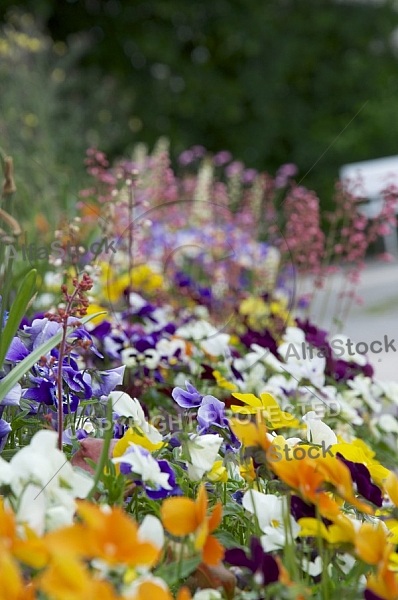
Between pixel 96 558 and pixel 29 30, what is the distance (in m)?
6.56

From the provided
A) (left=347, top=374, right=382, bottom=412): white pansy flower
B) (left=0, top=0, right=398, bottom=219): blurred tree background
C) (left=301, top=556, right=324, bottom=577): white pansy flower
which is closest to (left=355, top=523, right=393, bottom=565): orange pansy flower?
(left=301, top=556, right=324, bottom=577): white pansy flower

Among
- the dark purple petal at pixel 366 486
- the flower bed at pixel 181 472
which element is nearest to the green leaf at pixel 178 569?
the flower bed at pixel 181 472

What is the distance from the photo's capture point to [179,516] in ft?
2.13

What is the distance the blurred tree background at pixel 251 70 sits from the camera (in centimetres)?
1102

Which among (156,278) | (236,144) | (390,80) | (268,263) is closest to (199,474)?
(156,278)

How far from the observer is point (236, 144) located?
37.4 ft

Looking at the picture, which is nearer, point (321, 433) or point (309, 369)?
point (321, 433)

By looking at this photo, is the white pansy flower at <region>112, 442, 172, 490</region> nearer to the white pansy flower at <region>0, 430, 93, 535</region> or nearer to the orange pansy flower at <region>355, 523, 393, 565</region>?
the white pansy flower at <region>0, 430, 93, 535</region>

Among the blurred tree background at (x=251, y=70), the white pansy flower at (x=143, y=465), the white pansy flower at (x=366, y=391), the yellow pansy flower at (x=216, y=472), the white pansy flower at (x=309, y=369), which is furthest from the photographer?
the blurred tree background at (x=251, y=70)

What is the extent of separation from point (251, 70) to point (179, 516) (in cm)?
1136

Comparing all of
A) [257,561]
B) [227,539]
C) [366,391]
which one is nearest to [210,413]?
[227,539]

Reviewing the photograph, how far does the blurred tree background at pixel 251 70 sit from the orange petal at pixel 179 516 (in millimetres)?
10015

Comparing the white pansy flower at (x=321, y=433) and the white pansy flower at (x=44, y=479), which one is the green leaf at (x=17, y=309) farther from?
the white pansy flower at (x=321, y=433)

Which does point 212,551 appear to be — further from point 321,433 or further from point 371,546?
point 321,433
